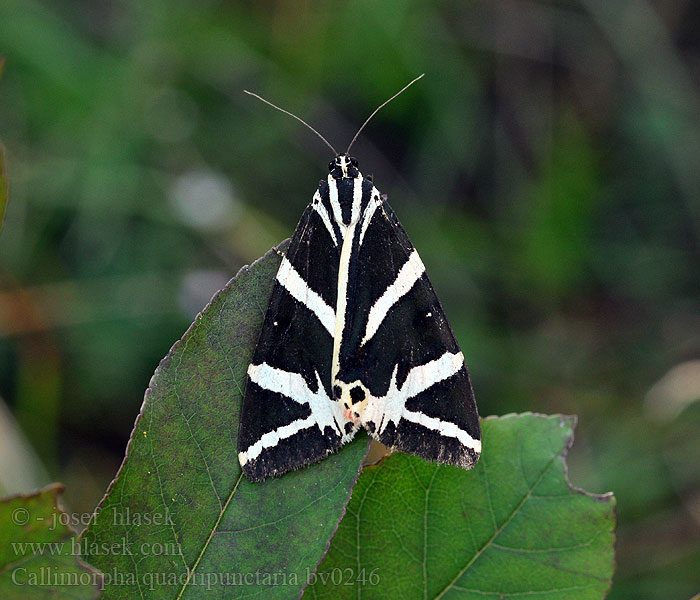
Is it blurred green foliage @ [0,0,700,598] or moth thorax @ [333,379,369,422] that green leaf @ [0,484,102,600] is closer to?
moth thorax @ [333,379,369,422]

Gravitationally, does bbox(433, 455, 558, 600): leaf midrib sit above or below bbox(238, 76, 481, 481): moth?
below

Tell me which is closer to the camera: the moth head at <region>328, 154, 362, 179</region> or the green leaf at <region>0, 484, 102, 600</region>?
Result: the green leaf at <region>0, 484, 102, 600</region>

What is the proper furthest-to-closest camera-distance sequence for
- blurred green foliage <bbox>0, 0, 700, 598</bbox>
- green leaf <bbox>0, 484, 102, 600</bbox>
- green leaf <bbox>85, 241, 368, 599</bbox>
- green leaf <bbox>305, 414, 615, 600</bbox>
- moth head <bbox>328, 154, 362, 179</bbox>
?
blurred green foliage <bbox>0, 0, 700, 598</bbox>
moth head <bbox>328, 154, 362, 179</bbox>
green leaf <bbox>305, 414, 615, 600</bbox>
green leaf <bbox>85, 241, 368, 599</bbox>
green leaf <bbox>0, 484, 102, 600</bbox>

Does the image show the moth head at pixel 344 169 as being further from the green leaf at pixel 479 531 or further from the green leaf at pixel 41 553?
the green leaf at pixel 41 553

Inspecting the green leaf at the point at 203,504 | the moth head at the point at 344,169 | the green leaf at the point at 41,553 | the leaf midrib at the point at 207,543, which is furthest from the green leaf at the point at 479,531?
the moth head at the point at 344,169

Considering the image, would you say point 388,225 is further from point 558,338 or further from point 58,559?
point 558,338

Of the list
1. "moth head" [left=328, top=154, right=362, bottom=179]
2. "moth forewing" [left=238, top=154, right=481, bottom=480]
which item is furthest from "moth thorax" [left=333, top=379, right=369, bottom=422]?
"moth head" [left=328, top=154, right=362, bottom=179]

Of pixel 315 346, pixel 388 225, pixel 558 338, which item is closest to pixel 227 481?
pixel 315 346
